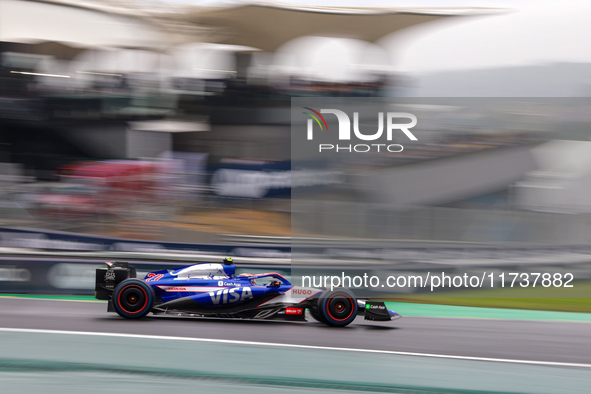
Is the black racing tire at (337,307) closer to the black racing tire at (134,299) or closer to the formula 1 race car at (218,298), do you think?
the formula 1 race car at (218,298)

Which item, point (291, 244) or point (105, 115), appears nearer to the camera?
point (291, 244)

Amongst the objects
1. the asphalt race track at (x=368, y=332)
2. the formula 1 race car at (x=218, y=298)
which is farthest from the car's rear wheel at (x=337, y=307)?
the asphalt race track at (x=368, y=332)

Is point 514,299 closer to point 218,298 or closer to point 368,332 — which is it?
point 368,332

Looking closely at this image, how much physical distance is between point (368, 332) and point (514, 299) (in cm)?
414

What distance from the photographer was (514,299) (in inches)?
344

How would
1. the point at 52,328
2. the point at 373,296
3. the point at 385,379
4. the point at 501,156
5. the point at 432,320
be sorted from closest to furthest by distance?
the point at 385,379, the point at 52,328, the point at 432,320, the point at 373,296, the point at 501,156

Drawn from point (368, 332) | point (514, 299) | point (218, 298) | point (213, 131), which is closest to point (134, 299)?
point (218, 298)

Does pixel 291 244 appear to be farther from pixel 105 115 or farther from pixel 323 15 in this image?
pixel 323 15

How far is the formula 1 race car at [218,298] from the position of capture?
18.6 feet

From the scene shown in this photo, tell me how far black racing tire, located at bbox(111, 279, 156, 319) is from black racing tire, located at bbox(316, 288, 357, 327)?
184 centimetres

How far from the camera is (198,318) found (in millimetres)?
5969

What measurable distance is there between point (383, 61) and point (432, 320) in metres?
7.73

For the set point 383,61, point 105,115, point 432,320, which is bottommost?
point 432,320

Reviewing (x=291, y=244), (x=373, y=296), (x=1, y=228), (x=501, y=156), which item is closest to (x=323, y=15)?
(x=501, y=156)
